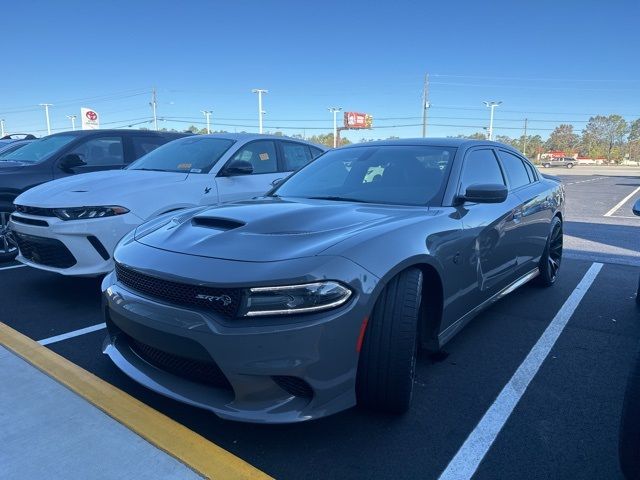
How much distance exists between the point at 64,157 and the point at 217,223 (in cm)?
419

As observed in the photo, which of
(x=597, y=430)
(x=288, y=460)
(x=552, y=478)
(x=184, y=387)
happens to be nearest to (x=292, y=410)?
(x=288, y=460)

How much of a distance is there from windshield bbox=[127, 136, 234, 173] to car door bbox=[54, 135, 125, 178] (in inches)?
43.8

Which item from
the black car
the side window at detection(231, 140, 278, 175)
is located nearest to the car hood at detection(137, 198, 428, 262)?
the side window at detection(231, 140, 278, 175)

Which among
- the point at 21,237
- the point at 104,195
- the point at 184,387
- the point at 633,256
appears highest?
the point at 104,195

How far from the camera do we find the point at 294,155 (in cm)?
631

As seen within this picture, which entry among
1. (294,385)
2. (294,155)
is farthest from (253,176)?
(294,385)

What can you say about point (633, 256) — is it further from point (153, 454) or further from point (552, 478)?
point (153, 454)

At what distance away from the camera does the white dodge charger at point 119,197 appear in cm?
403

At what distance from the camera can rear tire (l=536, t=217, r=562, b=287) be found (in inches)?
191

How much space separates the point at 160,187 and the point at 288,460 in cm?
316

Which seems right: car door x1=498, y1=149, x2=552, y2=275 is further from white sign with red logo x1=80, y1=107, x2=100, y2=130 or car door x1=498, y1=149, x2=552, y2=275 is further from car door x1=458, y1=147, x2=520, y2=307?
white sign with red logo x1=80, y1=107, x2=100, y2=130

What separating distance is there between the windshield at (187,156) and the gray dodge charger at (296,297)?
2045 mm

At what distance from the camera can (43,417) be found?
7.53 feet

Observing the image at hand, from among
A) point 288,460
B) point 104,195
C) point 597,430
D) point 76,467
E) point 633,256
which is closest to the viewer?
point 76,467
